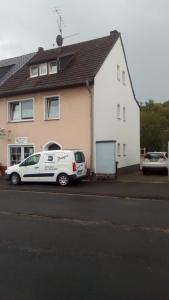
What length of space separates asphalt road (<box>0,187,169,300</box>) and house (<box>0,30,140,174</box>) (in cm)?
1307

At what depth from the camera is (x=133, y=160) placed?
35.3m

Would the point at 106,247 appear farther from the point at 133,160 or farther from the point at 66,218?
the point at 133,160

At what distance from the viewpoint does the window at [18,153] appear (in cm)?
2823

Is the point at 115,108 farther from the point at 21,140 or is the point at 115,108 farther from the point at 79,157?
the point at 79,157

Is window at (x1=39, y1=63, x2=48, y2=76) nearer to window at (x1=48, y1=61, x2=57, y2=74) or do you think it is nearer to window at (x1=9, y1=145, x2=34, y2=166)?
window at (x1=48, y1=61, x2=57, y2=74)

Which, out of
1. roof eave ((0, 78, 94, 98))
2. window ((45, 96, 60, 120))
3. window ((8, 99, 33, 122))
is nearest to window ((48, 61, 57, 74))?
roof eave ((0, 78, 94, 98))

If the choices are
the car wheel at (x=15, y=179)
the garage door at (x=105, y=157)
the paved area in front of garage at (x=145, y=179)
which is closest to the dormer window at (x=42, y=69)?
the garage door at (x=105, y=157)

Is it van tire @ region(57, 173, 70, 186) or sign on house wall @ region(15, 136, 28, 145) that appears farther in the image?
sign on house wall @ region(15, 136, 28, 145)

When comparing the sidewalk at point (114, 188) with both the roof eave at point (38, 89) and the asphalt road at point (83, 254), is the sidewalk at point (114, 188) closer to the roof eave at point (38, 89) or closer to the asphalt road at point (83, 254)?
the asphalt road at point (83, 254)

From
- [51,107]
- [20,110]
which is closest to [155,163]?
[51,107]

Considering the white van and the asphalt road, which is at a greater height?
the white van

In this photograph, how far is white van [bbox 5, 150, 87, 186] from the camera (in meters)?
21.9

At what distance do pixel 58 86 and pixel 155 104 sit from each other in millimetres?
53648

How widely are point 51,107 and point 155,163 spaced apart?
763 cm
